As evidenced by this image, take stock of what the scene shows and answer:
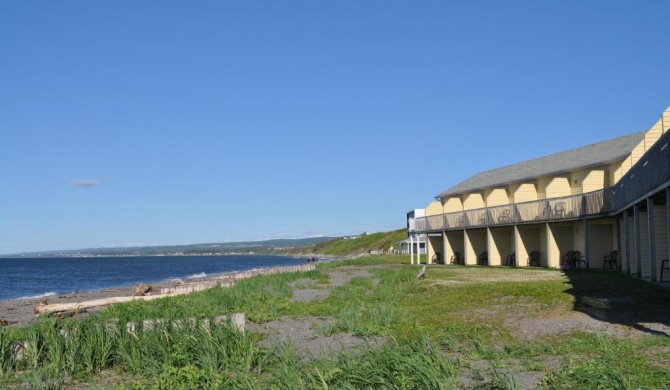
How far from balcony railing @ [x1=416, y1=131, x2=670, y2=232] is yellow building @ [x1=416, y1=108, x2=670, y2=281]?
0.03 m

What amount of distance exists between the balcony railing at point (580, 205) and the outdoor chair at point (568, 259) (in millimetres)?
1946

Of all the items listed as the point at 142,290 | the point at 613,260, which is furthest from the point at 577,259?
the point at 142,290

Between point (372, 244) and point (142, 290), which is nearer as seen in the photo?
point (142, 290)

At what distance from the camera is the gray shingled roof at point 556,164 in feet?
110

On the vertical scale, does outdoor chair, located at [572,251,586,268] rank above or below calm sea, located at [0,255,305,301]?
above

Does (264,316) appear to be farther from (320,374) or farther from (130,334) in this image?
(320,374)

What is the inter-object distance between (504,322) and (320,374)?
7.56m

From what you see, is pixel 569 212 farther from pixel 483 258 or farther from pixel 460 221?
pixel 460 221

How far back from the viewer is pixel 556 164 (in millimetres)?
39156

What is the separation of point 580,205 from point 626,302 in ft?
53.6

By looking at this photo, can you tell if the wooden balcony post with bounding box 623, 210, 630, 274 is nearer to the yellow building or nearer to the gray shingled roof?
the yellow building

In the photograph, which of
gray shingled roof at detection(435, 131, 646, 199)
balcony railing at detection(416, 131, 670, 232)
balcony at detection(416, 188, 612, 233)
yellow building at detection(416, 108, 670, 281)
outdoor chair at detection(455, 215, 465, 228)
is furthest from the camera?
outdoor chair at detection(455, 215, 465, 228)

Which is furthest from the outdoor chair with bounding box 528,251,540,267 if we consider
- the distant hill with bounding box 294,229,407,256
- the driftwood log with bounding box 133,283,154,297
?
the distant hill with bounding box 294,229,407,256

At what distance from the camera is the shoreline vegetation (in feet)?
30.0
